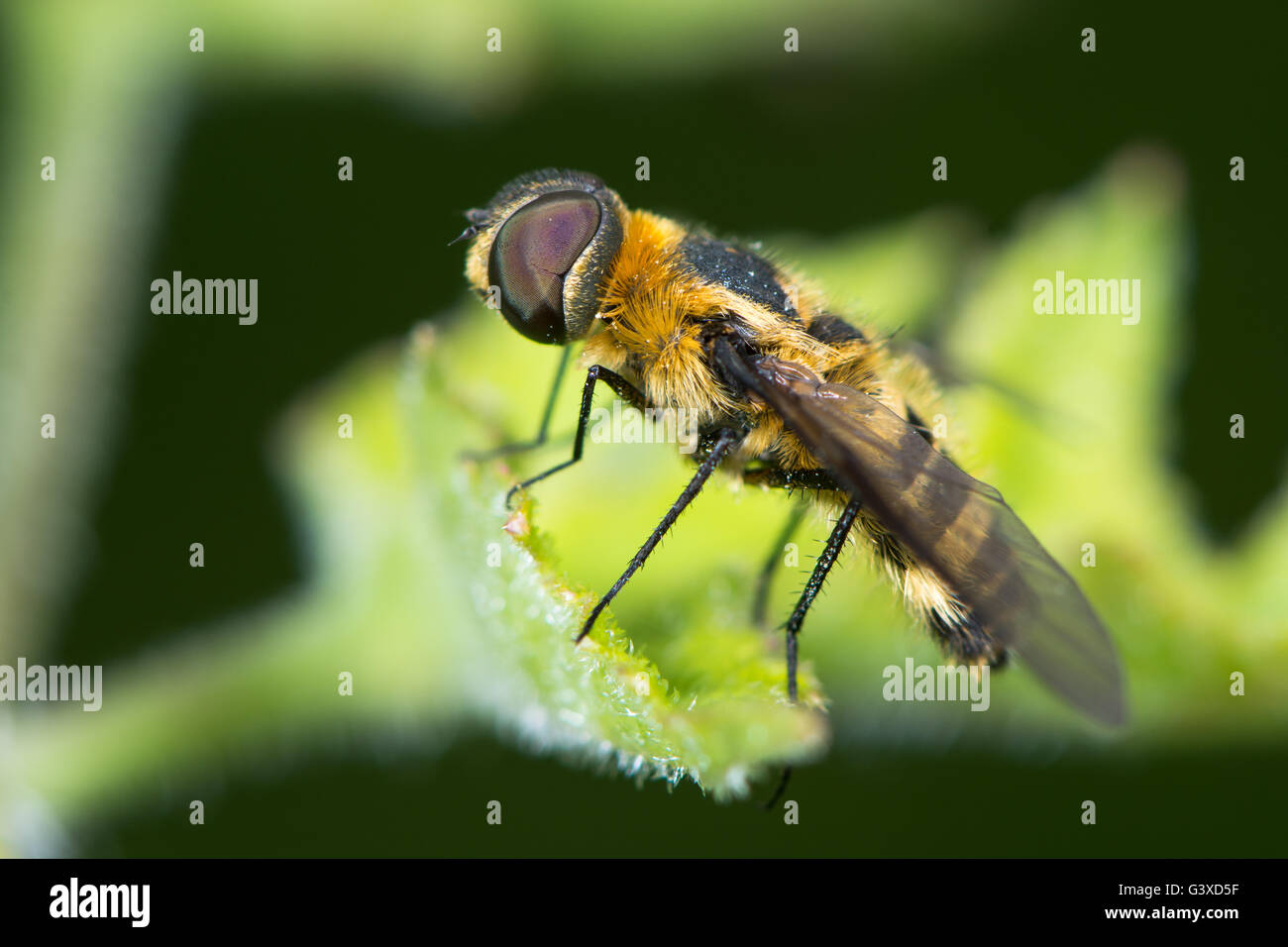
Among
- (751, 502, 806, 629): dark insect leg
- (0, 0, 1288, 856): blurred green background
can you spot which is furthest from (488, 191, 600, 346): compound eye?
(751, 502, 806, 629): dark insect leg

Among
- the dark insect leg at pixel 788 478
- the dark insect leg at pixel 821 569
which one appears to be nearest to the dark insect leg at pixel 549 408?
the dark insect leg at pixel 788 478

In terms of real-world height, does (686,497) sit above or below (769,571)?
above

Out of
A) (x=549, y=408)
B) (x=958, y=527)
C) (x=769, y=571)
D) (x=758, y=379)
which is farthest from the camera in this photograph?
(x=549, y=408)

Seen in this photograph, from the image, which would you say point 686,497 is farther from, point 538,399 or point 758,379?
point 538,399

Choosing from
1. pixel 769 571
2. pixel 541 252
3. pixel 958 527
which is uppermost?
pixel 541 252

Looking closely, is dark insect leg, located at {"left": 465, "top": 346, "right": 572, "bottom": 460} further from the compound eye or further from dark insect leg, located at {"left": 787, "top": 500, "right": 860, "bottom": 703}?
dark insect leg, located at {"left": 787, "top": 500, "right": 860, "bottom": 703}

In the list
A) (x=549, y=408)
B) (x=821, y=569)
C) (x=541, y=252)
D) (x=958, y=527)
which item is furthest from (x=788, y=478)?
(x=541, y=252)
